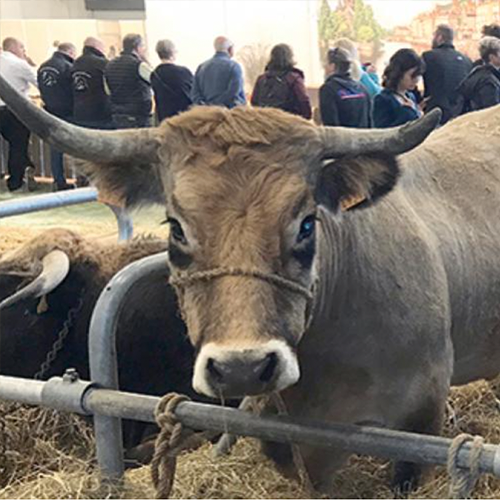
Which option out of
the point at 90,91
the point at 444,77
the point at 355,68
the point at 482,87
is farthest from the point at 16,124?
the point at 482,87

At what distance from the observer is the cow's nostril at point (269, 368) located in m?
2.21

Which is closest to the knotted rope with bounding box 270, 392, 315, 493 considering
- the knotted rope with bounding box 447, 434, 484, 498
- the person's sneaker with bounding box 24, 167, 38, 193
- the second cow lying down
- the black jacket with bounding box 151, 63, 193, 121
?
the knotted rope with bounding box 447, 434, 484, 498

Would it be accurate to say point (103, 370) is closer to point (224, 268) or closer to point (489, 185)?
point (224, 268)

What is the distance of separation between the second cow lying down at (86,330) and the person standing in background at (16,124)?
6.48m

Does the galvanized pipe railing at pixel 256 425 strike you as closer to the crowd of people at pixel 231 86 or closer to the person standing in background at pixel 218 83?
the crowd of people at pixel 231 86

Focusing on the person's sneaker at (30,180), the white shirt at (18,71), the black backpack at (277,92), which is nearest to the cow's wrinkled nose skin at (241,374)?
the black backpack at (277,92)

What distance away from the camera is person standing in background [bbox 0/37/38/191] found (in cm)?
1041

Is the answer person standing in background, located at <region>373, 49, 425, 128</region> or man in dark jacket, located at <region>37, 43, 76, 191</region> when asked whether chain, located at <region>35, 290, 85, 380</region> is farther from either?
man in dark jacket, located at <region>37, 43, 76, 191</region>

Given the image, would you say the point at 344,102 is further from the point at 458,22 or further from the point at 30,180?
the point at 30,180

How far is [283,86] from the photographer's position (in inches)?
328

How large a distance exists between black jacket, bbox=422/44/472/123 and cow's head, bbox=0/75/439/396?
5.56 metres

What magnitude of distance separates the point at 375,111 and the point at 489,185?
292cm

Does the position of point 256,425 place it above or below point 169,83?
above

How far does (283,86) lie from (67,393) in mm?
6093
